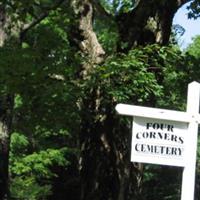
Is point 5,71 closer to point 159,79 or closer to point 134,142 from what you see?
point 159,79

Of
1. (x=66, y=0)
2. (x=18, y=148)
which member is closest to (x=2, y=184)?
(x=66, y=0)


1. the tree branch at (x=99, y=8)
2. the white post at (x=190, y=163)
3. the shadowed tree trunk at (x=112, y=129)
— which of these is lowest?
the white post at (x=190, y=163)

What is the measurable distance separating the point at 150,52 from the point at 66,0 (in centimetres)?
311

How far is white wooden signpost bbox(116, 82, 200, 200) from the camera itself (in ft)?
16.3

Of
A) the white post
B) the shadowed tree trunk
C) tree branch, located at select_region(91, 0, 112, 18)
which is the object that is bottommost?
the white post

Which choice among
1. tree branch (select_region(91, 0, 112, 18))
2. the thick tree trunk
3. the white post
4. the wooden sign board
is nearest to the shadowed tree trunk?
tree branch (select_region(91, 0, 112, 18))

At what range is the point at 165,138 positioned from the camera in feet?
16.5

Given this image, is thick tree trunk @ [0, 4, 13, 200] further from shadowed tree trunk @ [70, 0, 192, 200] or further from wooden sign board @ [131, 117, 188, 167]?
wooden sign board @ [131, 117, 188, 167]

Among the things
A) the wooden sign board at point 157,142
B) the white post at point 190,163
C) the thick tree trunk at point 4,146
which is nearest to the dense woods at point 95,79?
the white post at point 190,163

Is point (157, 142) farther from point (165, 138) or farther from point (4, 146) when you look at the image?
point (4, 146)

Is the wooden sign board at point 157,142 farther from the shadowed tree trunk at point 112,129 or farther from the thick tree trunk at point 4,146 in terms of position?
the thick tree trunk at point 4,146

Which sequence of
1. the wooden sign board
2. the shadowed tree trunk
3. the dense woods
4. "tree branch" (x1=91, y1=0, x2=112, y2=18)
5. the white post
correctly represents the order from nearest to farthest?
1. the wooden sign board
2. the white post
3. the dense woods
4. the shadowed tree trunk
5. "tree branch" (x1=91, y1=0, x2=112, y2=18)

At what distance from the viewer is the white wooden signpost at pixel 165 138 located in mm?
4977

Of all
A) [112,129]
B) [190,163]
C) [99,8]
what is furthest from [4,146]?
[190,163]
